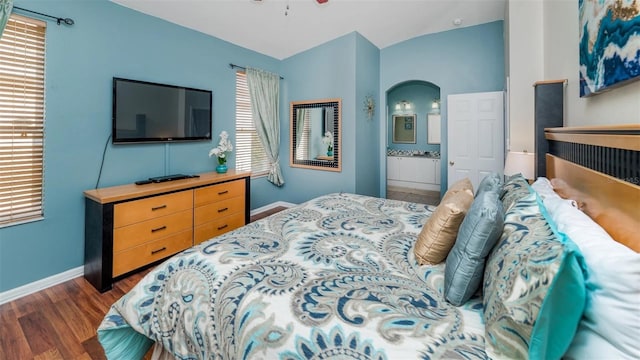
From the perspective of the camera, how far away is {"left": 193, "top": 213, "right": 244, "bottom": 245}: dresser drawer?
122 inches

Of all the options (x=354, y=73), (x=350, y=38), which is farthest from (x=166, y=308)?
(x=350, y=38)

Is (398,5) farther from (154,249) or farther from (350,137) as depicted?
(154,249)

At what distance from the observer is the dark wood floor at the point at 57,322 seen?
168 cm

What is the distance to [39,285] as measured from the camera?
7.70 feet

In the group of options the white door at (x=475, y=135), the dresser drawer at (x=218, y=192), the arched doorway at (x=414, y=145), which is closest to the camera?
the dresser drawer at (x=218, y=192)

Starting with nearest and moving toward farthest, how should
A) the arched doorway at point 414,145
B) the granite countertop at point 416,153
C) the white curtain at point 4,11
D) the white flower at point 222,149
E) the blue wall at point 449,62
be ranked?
the white curtain at point 4,11, the white flower at point 222,149, the blue wall at point 449,62, the arched doorway at point 414,145, the granite countertop at point 416,153

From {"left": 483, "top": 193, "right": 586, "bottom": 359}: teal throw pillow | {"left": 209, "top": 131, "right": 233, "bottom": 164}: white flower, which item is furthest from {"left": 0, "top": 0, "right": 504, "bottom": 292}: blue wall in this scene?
{"left": 483, "top": 193, "right": 586, "bottom": 359}: teal throw pillow

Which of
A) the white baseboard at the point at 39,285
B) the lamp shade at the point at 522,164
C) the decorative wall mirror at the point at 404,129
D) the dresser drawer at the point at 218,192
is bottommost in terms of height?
the white baseboard at the point at 39,285

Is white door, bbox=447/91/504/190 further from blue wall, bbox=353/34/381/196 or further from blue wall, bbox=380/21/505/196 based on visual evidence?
blue wall, bbox=353/34/381/196

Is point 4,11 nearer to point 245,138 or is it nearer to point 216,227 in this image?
point 216,227

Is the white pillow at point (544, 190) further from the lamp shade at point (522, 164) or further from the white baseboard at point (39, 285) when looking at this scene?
the white baseboard at point (39, 285)

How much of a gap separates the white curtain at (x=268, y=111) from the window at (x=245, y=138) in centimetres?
11

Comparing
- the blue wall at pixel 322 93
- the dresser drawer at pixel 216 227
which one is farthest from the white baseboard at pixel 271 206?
the dresser drawer at pixel 216 227

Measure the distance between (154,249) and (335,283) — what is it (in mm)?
2229
